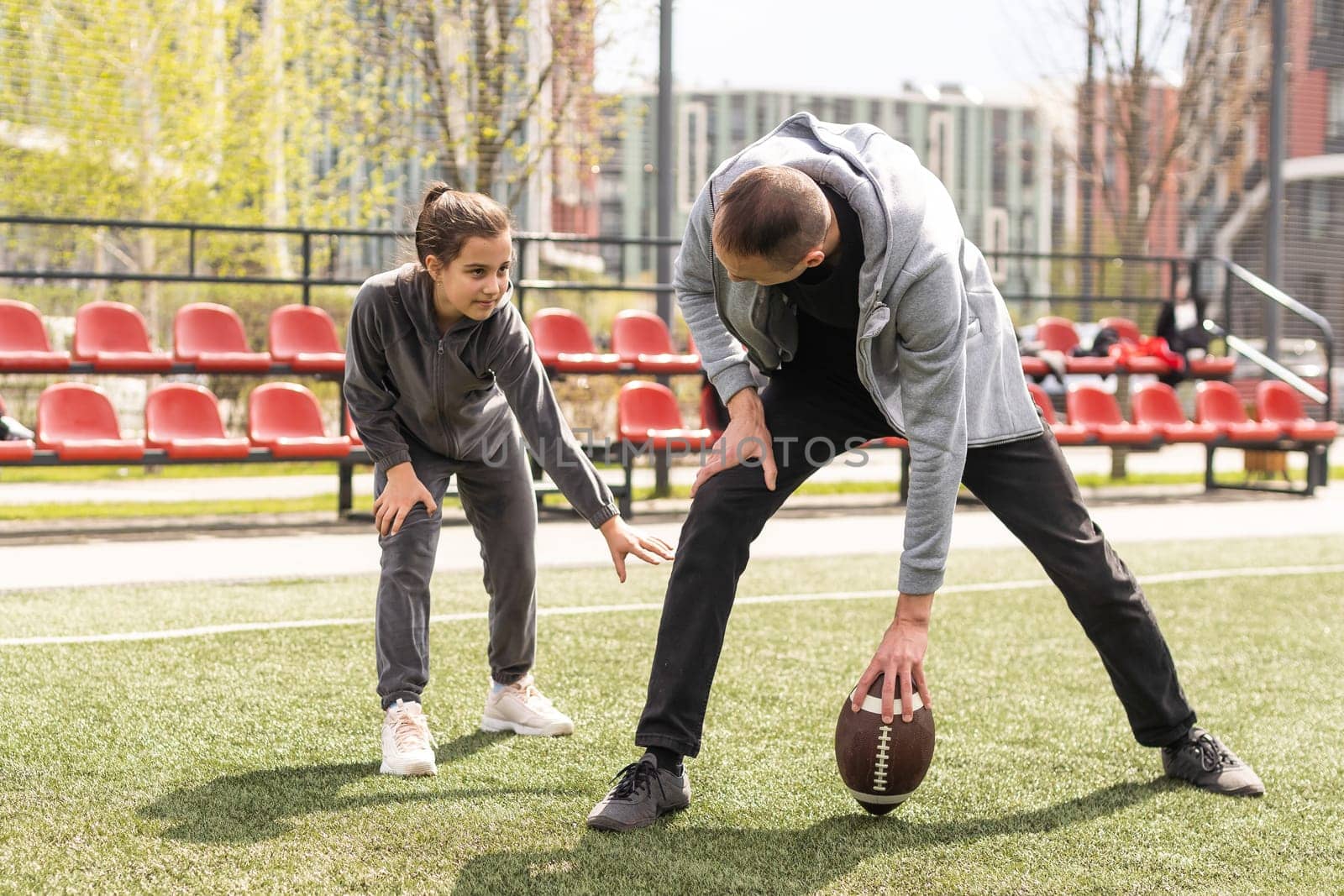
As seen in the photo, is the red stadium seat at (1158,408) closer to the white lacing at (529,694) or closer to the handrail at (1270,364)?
the handrail at (1270,364)

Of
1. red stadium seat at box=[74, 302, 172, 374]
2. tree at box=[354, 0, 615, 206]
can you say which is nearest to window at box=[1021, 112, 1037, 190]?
tree at box=[354, 0, 615, 206]

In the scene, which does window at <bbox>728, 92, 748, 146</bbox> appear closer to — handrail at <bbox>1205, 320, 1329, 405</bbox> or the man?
handrail at <bbox>1205, 320, 1329, 405</bbox>

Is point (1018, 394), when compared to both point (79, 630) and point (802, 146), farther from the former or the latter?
point (79, 630)

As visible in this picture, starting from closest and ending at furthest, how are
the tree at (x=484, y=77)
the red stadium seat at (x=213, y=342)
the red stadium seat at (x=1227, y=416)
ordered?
the red stadium seat at (x=213, y=342) < the red stadium seat at (x=1227, y=416) < the tree at (x=484, y=77)

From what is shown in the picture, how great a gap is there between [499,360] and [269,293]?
31.2 feet

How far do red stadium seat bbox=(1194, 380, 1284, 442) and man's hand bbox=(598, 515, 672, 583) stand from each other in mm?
8994

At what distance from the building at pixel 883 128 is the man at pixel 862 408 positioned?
583mm

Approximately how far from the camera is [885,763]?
293 centimetres

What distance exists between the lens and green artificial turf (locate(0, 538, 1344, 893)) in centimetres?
269

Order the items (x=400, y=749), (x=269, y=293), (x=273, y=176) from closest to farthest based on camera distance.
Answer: (x=400, y=749) → (x=269, y=293) → (x=273, y=176)

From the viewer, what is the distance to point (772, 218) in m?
2.46

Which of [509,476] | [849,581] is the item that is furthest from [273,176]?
[509,476]

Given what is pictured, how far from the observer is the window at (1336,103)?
19.3m

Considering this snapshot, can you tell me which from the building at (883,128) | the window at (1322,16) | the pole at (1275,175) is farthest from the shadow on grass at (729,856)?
the window at (1322,16)
